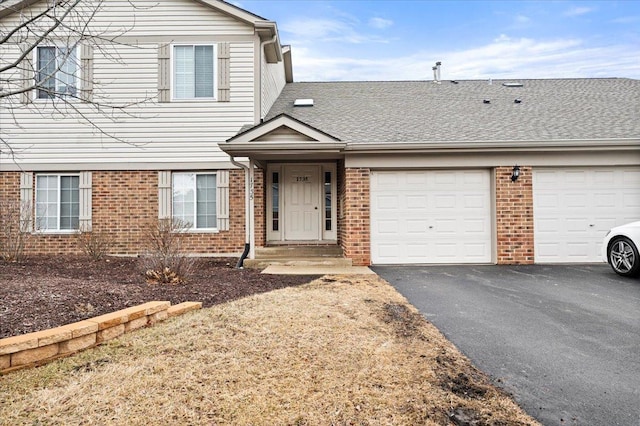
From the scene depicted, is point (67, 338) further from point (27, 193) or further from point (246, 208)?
point (27, 193)

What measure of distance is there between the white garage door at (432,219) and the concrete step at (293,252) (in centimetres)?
109

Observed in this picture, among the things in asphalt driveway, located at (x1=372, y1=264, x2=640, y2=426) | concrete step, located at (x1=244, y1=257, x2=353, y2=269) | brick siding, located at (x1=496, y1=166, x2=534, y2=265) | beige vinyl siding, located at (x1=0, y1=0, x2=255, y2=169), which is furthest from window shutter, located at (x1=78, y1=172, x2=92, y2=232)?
brick siding, located at (x1=496, y1=166, x2=534, y2=265)

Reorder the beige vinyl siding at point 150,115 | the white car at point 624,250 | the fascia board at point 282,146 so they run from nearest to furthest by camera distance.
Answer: the white car at point 624,250
the fascia board at point 282,146
the beige vinyl siding at point 150,115

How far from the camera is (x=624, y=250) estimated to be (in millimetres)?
7262

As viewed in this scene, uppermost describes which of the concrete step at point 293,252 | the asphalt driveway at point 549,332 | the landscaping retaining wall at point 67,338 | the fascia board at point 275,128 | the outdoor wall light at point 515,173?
the fascia board at point 275,128

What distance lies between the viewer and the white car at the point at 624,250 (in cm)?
700

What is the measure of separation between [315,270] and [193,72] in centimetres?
609

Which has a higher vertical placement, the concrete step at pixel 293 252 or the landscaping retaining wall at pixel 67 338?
the concrete step at pixel 293 252

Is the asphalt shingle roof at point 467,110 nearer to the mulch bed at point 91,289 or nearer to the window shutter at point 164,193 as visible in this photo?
the window shutter at point 164,193

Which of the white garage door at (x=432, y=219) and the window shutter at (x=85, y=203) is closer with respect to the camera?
the white garage door at (x=432, y=219)

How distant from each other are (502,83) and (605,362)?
40.6 feet

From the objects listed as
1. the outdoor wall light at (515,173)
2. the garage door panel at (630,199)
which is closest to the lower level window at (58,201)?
the outdoor wall light at (515,173)

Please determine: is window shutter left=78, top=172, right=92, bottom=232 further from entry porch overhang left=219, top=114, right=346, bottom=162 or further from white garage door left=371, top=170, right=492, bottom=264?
white garage door left=371, top=170, right=492, bottom=264

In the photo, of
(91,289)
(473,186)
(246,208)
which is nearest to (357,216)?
(473,186)
